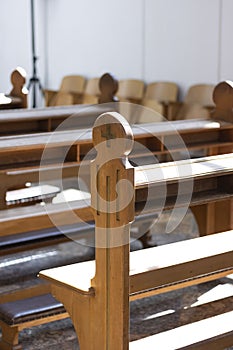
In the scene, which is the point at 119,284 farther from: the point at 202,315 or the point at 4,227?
the point at 202,315

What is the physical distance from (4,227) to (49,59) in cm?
695

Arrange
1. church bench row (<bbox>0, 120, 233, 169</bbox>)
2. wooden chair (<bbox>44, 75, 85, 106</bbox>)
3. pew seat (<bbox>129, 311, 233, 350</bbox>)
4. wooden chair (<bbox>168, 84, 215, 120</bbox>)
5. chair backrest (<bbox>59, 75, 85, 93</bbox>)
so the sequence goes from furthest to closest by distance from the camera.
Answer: chair backrest (<bbox>59, 75, 85, 93</bbox>) < wooden chair (<bbox>44, 75, 85, 106</bbox>) < wooden chair (<bbox>168, 84, 215, 120</bbox>) < church bench row (<bbox>0, 120, 233, 169</bbox>) < pew seat (<bbox>129, 311, 233, 350</bbox>)

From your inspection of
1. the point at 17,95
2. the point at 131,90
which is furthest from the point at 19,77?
the point at 131,90

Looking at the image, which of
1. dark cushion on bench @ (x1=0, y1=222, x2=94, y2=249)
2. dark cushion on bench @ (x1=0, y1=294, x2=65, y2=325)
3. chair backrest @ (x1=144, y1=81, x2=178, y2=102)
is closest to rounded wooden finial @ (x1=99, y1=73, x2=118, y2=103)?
dark cushion on bench @ (x1=0, y1=222, x2=94, y2=249)

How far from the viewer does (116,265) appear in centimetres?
235

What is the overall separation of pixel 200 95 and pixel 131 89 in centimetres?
112

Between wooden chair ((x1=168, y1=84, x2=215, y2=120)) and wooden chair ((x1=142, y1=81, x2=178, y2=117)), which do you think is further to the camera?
wooden chair ((x1=142, y1=81, x2=178, y2=117))

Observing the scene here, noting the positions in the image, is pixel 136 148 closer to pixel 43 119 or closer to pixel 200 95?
pixel 43 119

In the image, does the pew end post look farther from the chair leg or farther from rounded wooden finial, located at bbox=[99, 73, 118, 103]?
rounded wooden finial, located at bbox=[99, 73, 118, 103]

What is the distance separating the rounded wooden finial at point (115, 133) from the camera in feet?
7.34

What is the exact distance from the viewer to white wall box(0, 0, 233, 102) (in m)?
7.33

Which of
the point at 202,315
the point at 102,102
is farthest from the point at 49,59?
the point at 202,315

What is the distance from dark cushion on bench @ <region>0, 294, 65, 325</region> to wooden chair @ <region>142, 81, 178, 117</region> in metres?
4.70

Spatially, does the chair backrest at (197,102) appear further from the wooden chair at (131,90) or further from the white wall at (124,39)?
the wooden chair at (131,90)
